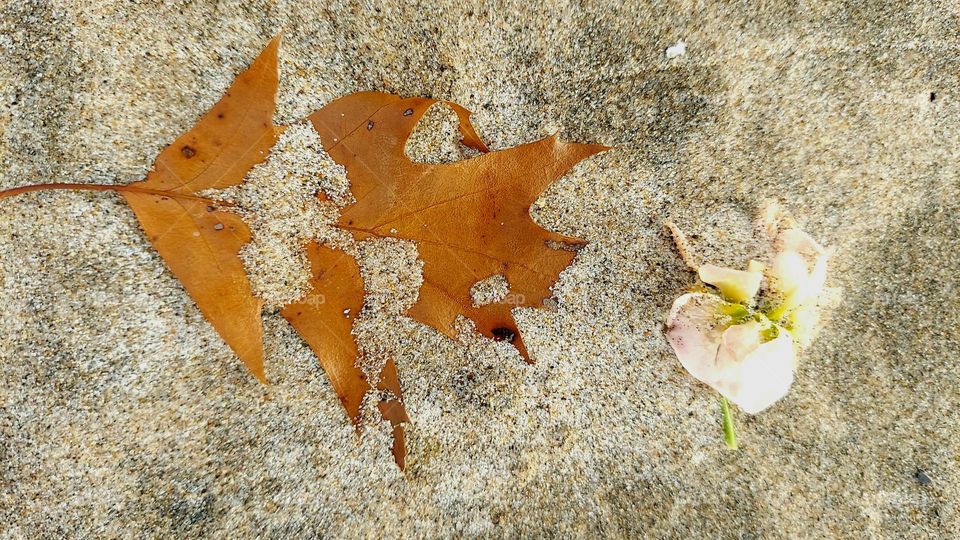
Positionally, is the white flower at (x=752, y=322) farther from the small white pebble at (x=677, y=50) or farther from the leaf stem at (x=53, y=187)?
the leaf stem at (x=53, y=187)

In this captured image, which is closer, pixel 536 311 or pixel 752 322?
pixel 752 322

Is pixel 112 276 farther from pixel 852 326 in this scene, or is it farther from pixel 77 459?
pixel 852 326

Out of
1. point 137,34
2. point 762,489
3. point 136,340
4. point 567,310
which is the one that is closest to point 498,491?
point 567,310

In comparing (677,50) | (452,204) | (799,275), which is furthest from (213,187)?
(799,275)

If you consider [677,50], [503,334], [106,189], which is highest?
[106,189]

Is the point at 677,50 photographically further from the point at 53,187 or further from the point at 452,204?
the point at 53,187

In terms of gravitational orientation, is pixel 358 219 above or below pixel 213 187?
below

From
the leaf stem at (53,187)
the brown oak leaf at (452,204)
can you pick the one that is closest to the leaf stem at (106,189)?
the leaf stem at (53,187)
